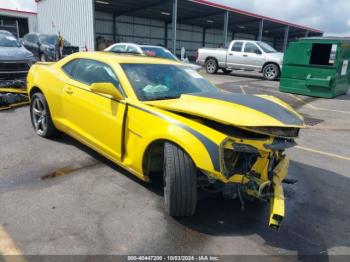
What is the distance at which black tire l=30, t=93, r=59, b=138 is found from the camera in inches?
192

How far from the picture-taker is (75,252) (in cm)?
256

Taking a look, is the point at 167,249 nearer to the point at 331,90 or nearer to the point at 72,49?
the point at 331,90

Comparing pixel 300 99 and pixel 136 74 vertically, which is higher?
pixel 136 74

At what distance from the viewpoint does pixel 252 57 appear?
1565 cm

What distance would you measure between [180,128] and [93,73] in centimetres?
189

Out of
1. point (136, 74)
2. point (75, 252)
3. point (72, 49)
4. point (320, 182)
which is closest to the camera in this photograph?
point (75, 252)

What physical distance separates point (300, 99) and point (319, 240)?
882cm

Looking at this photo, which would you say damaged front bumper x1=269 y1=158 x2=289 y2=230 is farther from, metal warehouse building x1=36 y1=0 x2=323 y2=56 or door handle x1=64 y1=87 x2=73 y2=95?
metal warehouse building x1=36 y1=0 x2=323 y2=56

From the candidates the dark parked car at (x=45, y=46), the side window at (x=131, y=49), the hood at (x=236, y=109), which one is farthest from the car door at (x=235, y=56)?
the hood at (x=236, y=109)

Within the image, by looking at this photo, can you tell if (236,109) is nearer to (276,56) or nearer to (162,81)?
(162,81)

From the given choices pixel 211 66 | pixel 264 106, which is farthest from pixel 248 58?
pixel 264 106

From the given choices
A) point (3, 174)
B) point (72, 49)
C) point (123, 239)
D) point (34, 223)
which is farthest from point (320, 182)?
point (72, 49)

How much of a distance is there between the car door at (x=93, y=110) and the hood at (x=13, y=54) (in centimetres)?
443

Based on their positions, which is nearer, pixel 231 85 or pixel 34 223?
pixel 34 223
